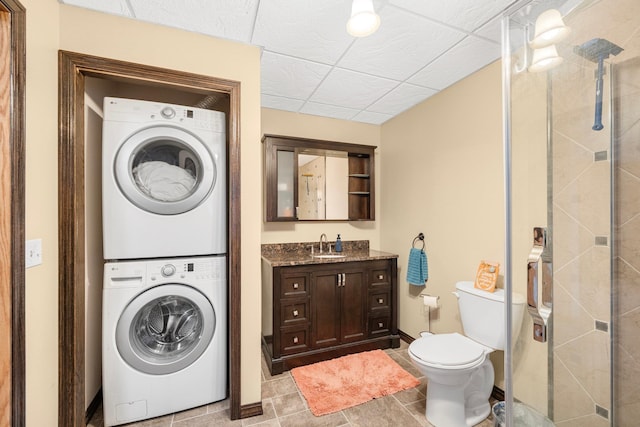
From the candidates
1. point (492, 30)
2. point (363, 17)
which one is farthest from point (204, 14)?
point (492, 30)

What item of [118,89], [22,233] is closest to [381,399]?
[22,233]

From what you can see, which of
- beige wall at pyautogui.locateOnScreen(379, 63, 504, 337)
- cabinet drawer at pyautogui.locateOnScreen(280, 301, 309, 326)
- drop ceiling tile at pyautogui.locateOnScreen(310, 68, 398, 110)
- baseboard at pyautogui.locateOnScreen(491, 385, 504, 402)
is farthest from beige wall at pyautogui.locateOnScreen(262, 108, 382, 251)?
baseboard at pyautogui.locateOnScreen(491, 385, 504, 402)

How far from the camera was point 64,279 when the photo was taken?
4.60 feet

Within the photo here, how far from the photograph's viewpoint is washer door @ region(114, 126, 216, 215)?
1604 mm

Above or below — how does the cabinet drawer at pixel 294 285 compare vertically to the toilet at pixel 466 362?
above

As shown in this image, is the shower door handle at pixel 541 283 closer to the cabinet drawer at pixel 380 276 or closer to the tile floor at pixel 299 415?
the tile floor at pixel 299 415

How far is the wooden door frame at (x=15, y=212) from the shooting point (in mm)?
1001

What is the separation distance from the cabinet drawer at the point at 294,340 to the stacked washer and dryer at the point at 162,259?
0.56m

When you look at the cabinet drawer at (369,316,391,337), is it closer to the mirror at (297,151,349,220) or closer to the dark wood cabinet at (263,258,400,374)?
the dark wood cabinet at (263,258,400,374)

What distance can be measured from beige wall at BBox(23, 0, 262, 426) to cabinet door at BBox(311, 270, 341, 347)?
0.67 metres

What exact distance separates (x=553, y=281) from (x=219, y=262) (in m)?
1.77

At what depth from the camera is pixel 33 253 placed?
1.17 m

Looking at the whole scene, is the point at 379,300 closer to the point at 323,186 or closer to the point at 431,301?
the point at 431,301

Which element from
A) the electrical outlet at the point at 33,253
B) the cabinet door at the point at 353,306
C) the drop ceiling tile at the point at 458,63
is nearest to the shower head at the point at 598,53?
the drop ceiling tile at the point at 458,63
